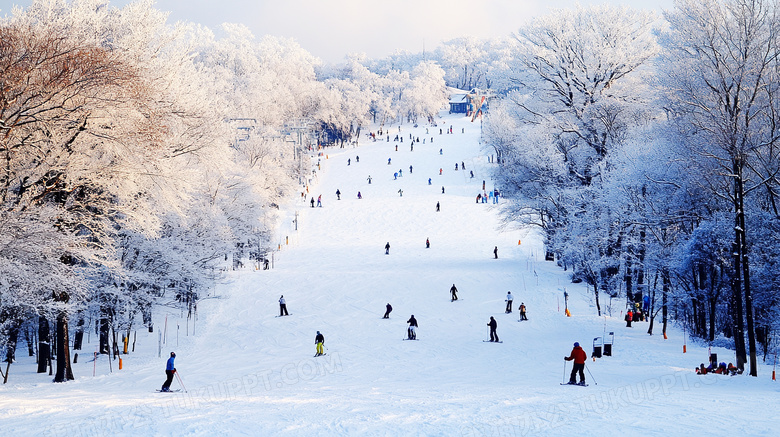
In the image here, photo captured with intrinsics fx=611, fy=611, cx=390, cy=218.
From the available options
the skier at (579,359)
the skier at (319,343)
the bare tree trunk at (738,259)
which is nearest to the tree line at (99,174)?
the skier at (319,343)

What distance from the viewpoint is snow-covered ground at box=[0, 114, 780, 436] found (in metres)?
11.1

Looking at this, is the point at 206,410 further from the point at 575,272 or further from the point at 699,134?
the point at 575,272

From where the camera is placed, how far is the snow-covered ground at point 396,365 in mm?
11070

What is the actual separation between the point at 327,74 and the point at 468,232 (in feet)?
476

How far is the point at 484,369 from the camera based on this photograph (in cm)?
1867

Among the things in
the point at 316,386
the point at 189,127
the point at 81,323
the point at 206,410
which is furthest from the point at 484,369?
the point at 81,323

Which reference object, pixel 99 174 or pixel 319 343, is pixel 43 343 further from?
pixel 319 343

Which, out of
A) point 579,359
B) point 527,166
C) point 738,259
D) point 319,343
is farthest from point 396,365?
point 527,166

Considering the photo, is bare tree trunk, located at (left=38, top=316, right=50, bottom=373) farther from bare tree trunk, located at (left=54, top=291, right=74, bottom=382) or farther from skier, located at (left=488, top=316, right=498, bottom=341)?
skier, located at (left=488, top=316, right=498, bottom=341)

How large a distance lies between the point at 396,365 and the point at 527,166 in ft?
61.6

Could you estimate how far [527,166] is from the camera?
3509 cm

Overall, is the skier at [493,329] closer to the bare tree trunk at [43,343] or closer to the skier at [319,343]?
the skier at [319,343]

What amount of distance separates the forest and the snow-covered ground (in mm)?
1864

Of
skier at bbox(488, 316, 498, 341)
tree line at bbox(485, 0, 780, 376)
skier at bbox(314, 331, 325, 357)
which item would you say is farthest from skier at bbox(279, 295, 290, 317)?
tree line at bbox(485, 0, 780, 376)
